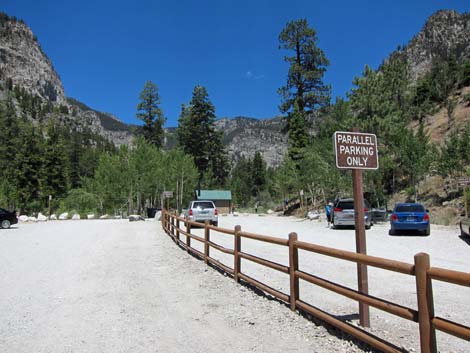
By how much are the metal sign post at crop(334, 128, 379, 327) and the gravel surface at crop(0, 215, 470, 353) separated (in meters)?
0.63

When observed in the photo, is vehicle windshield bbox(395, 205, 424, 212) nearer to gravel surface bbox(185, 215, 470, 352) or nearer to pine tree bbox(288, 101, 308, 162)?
gravel surface bbox(185, 215, 470, 352)

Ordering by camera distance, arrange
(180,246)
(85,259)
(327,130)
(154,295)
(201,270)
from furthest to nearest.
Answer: (327,130) < (180,246) < (85,259) < (201,270) < (154,295)

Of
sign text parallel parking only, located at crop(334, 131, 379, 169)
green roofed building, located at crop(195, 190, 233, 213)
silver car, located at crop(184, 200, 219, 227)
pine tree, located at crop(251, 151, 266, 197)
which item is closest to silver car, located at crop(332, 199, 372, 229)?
silver car, located at crop(184, 200, 219, 227)

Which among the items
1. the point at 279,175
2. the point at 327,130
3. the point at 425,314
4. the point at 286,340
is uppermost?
the point at 327,130

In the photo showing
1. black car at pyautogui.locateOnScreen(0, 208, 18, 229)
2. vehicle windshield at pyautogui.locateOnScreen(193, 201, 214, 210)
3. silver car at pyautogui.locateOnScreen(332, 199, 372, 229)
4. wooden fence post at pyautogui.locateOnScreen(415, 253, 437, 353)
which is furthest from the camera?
black car at pyautogui.locateOnScreen(0, 208, 18, 229)

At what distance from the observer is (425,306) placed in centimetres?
346

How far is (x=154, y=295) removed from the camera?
753 centimetres

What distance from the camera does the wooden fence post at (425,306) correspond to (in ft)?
11.2

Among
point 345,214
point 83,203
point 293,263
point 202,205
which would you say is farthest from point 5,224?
point 293,263

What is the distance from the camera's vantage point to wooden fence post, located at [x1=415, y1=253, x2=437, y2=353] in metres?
3.41

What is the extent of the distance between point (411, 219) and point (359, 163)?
47.9 feet

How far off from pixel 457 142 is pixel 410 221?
537 inches

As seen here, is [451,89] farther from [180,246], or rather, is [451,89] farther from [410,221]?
[180,246]

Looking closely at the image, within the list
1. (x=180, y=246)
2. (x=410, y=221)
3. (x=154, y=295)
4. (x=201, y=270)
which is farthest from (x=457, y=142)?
(x=154, y=295)
